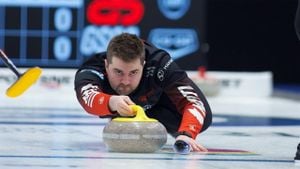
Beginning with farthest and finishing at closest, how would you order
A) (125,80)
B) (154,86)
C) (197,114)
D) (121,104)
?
(154,86) → (197,114) → (125,80) → (121,104)

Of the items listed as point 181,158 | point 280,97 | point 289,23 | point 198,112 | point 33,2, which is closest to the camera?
point 181,158

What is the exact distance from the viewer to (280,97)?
28.8ft

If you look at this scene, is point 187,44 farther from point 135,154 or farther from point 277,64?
point 135,154

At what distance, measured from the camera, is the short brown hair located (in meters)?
3.01

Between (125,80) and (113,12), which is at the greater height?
(125,80)

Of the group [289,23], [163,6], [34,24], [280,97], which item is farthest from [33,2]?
[289,23]

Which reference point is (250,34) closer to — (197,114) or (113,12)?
(113,12)

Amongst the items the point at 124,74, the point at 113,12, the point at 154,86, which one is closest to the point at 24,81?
the point at 154,86

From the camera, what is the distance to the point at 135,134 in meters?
3.00

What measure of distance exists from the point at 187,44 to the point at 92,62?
4.76m

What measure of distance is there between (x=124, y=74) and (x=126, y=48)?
0.10m

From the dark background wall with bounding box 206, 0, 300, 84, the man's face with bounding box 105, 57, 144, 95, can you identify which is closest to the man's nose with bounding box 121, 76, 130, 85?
the man's face with bounding box 105, 57, 144, 95

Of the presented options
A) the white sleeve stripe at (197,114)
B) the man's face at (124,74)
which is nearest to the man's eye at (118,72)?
the man's face at (124,74)

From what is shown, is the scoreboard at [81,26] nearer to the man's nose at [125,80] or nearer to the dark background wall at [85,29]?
the dark background wall at [85,29]
